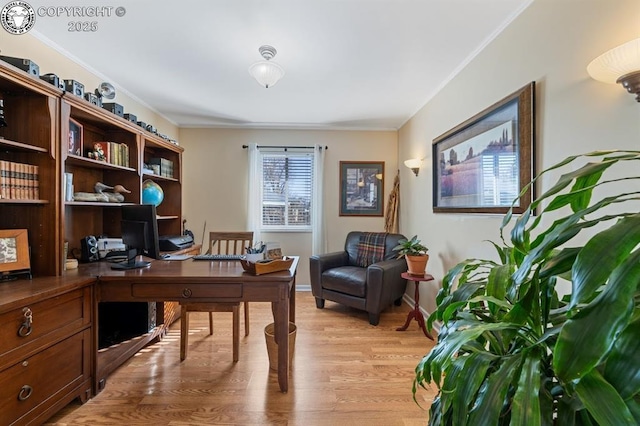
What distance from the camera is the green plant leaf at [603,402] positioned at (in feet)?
1.56

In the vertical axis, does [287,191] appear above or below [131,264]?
above

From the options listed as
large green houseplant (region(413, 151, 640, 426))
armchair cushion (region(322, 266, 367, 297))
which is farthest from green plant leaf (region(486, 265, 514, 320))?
armchair cushion (region(322, 266, 367, 297))

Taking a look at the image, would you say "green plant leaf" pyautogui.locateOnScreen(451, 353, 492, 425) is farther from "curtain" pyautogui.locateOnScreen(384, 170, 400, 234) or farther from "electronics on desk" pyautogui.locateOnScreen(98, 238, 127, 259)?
"curtain" pyautogui.locateOnScreen(384, 170, 400, 234)

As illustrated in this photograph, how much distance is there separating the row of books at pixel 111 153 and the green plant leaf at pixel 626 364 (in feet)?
9.76

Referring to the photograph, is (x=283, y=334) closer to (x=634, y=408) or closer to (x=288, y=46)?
(x=634, y=408)

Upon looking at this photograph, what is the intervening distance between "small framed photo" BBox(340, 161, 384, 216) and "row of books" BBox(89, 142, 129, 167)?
2605mm

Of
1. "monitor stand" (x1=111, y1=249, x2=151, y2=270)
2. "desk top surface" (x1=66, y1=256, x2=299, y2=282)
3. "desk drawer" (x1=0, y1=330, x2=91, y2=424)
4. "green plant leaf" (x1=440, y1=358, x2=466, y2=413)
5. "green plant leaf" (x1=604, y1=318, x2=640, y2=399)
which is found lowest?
"desk drawer" (x1=0, y1=330, x2=91, y2=424)

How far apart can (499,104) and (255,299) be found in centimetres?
206

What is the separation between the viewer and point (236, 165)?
4059 millimetres

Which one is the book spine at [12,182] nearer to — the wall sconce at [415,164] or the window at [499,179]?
the window at [499,179]

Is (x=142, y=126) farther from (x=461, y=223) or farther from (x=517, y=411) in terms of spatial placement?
(x=517, y=411)

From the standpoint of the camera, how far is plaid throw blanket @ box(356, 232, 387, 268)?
3.54m

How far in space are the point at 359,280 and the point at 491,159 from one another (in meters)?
1.72

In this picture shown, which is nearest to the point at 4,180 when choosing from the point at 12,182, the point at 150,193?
the point at 12,182
